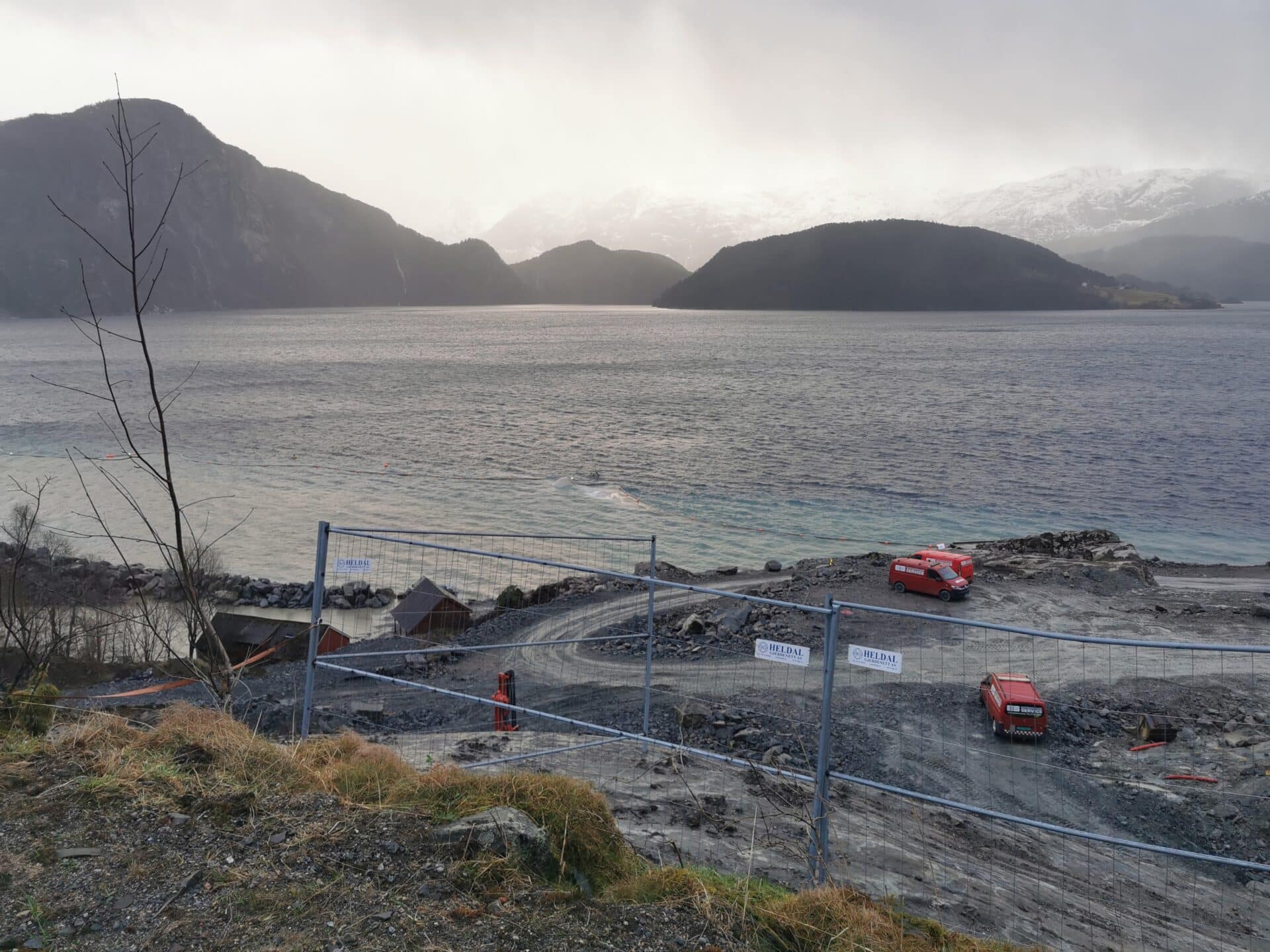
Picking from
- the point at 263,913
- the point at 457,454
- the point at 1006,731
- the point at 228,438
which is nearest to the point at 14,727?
the point at 263,913

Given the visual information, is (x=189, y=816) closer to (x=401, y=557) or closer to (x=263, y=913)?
(x=263, y=913)

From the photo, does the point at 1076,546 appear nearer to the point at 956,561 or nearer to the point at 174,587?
the point at 956,561

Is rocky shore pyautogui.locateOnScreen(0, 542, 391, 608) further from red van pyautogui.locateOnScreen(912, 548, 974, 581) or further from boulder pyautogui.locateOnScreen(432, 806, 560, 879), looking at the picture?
boulder pyautogui.locateOnScreen(432, 806, 560, 879)

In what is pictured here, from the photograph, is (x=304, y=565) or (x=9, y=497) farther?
(x=9, y=497)

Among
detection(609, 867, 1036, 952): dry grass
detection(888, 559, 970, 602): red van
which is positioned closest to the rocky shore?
detection(888, 559, 970, 602): red van

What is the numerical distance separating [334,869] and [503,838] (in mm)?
847

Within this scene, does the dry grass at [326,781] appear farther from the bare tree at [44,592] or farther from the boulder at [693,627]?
the bare tree at [44,592]

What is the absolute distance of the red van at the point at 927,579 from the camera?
18969 mm

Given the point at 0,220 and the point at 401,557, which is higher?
the point at 0,220

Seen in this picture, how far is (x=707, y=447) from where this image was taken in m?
45.9

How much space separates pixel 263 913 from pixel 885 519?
29.6 m

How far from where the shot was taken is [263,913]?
3646 millimetres

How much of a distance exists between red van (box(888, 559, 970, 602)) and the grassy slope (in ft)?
50.6

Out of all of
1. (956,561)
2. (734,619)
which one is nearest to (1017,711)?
(734,619)
